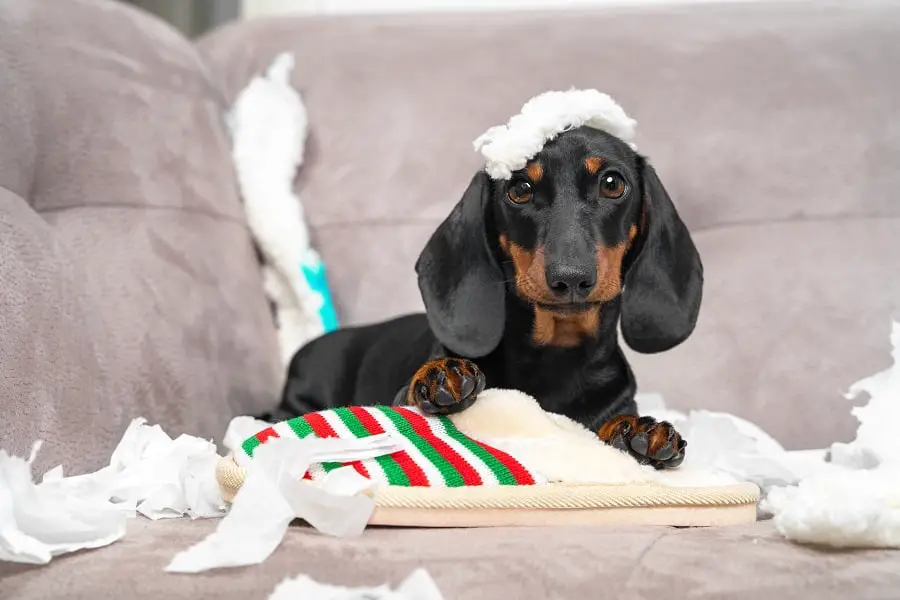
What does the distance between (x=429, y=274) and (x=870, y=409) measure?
0.75 meters

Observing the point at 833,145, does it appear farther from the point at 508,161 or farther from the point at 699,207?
the point at 508,161

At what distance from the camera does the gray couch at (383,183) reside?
1.51m

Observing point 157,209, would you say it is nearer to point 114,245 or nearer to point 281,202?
point 114,245

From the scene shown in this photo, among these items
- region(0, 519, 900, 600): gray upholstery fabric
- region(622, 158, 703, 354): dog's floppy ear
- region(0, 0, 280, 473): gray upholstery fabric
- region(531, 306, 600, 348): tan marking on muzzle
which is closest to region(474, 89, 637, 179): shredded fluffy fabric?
region(622, 158, 703, 354): dog's floppy ear

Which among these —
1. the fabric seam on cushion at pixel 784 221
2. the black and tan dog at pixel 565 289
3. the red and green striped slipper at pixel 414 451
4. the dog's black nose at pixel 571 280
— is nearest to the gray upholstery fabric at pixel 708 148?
the fabric seam on cushion at pixel 784 221

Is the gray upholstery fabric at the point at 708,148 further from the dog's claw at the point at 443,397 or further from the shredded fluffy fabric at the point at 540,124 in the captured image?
the dog's claw at the point at 443,397

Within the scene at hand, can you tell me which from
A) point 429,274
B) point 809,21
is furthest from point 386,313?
point 809,21

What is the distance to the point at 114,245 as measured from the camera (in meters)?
1.66

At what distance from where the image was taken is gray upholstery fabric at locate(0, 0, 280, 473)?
4.35 ft

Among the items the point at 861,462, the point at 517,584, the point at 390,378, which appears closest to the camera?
the point at 517,584

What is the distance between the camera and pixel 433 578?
2.90ft

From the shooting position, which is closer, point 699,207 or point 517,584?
point 517,584

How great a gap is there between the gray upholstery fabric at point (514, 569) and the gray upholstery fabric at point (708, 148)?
2.98 ft

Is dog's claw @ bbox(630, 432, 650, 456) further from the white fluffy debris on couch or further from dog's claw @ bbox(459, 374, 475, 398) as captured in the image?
the white fluffy debris on couch
